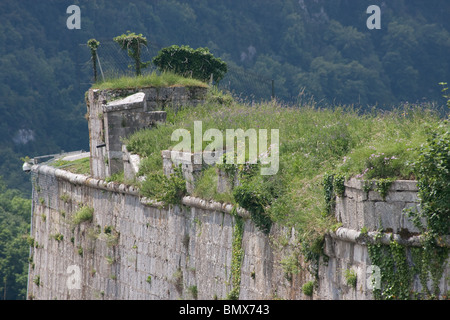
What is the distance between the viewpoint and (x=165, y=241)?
45.9ft

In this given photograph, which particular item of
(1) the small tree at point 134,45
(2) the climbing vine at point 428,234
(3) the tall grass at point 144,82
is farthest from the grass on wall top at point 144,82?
(2) the climbing vine at point 428,234

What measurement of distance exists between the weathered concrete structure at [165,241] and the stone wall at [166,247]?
0.02m

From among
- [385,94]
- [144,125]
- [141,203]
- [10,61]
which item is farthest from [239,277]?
[10,61]

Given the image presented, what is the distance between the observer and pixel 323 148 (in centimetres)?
1088

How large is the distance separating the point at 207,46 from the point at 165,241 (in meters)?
54.3

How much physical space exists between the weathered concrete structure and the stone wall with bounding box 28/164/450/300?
0.02m

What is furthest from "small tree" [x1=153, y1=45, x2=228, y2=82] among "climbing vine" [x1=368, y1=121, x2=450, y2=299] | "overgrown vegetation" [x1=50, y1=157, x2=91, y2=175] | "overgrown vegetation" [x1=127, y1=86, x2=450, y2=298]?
"climbing vine" [x1=368, y1=121, x2=450, y2=299]

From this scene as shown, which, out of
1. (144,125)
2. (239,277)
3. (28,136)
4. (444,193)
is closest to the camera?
(444,193)

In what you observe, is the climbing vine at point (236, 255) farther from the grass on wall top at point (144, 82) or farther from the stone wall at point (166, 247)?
the grass on wall top at point (144, 82)

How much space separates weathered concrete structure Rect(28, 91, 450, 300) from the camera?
891 centimetres

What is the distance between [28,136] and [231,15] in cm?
2270

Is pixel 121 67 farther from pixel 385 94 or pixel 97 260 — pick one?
pixel 385 94

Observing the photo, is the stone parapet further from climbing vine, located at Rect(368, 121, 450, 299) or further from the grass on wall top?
the grass on wall top

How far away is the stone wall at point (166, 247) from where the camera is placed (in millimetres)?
9104
